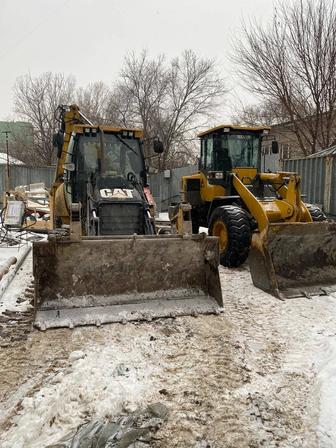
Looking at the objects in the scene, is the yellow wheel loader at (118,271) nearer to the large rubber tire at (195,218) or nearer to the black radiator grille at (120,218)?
the black radiator grille at (120,218)

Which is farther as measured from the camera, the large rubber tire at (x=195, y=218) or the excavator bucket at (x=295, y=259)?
the large rubber tire at (x=195, y=218)

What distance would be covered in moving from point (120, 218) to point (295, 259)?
2.51 m

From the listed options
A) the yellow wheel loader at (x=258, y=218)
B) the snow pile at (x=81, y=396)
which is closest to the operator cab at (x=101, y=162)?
the yellow wheel loader at (x=258, y=218)

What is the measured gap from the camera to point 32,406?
2.87m

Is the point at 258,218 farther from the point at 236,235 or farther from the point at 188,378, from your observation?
the point at 188,378

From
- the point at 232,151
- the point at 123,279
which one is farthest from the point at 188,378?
the point at 232,151

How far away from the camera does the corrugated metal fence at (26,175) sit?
62.1 feet

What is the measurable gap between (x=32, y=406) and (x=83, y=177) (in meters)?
4.31

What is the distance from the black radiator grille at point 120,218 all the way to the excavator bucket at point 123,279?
3.80 ft

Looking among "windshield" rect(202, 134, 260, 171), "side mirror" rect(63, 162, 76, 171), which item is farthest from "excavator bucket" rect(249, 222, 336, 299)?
"side mirror" rect(63, 162, 76, 171)

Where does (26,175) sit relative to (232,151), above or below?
below

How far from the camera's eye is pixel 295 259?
593 cm

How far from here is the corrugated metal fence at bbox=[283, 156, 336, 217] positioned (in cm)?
1057

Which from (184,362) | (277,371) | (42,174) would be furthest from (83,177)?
(42,174)
